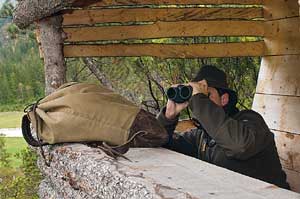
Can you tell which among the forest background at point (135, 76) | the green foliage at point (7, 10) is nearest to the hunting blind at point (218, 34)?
the forest background at point (135, 76)

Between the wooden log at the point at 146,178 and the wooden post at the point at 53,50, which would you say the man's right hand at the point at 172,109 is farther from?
the wooden post at the point at 53,50

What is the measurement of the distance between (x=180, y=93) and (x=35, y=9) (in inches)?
40.0

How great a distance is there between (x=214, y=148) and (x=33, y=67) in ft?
47.3

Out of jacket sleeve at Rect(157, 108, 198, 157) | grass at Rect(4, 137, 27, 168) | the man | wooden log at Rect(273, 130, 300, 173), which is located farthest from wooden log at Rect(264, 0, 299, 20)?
grass at Rect(4, 137, 27, 168)

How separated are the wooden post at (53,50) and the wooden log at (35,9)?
0.10 meters

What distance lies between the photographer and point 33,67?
16531 mm

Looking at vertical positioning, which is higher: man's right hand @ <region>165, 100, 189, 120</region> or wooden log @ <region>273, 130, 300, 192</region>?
man's right hand @ <region>165, 100, 189, 120</region>

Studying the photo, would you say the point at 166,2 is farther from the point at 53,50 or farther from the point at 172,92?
the point at 172,92

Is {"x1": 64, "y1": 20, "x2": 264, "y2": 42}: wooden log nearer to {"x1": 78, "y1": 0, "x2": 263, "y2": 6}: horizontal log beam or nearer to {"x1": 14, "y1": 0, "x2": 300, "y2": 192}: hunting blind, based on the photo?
{"x1": 14, "y1": 0, "x2": 300, "y2": 192}: hunting blind

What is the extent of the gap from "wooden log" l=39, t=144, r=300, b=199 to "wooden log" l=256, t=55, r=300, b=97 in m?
1.68

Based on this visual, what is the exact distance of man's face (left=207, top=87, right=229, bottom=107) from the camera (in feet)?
8.59

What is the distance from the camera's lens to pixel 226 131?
2.32 m

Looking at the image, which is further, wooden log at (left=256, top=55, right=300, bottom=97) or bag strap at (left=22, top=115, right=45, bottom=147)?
wooden log at (left=256, top=55, right=300, bottom=97)

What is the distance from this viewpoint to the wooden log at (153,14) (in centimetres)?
362
